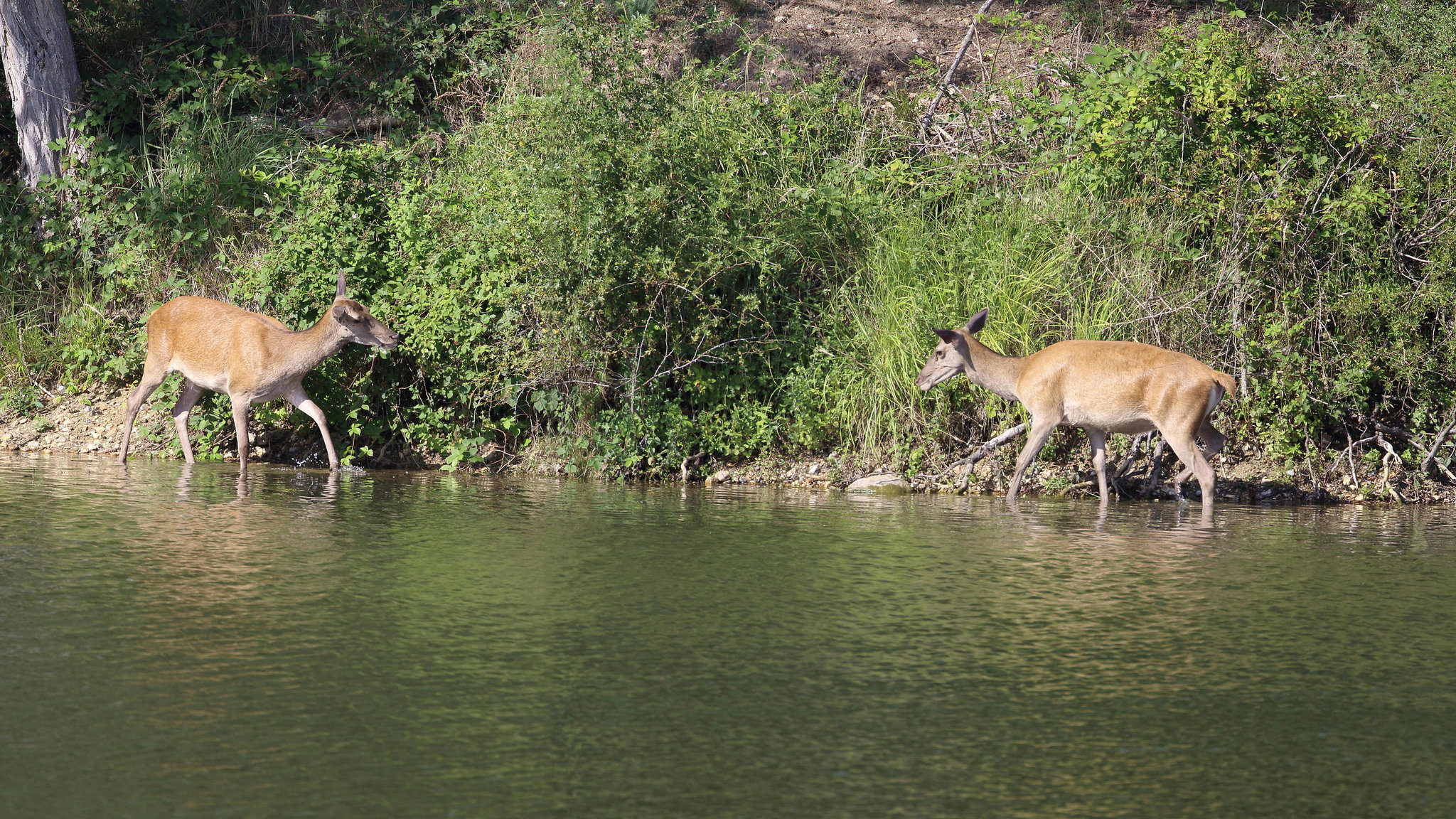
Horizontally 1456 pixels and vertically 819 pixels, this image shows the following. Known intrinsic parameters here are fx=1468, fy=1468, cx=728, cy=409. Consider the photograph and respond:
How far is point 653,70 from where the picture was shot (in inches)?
529

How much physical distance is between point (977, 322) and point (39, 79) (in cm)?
1130

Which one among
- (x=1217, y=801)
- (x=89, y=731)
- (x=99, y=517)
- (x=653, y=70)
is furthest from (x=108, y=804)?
(x=653, y=70)

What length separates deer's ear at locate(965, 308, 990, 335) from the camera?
40.1 feet

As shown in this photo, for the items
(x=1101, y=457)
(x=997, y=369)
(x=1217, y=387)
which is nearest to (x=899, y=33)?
(x=997, y=369)

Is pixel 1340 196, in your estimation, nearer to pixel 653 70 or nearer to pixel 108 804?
pixel 653 70

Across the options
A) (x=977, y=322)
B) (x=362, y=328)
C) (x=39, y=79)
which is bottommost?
(x=362, y=328)

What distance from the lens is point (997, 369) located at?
12.1 metres

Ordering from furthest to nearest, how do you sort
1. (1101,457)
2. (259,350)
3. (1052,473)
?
(259,350) < (1052,473) < (1101,457)

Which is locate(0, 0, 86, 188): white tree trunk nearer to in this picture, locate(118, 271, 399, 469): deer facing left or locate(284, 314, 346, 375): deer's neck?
locate(118, 271, 399, 469): deer facing left

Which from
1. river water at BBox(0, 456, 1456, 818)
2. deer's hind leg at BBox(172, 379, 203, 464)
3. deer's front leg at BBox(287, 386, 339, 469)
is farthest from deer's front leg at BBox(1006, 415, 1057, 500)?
deer's hind leg at BBox(172, 379, 203, 464)

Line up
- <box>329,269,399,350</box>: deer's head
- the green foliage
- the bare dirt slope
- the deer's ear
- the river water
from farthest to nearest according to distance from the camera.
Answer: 1. the bare dirt slope
2. <box>329,269,399,350</box>: deer's head
3. the green foliage
4. the deer's ear
5. the river water

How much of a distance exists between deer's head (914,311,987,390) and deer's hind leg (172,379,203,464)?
669 cm

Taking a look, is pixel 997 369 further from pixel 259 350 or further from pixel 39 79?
pixel 39 79

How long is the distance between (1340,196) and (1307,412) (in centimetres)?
210
